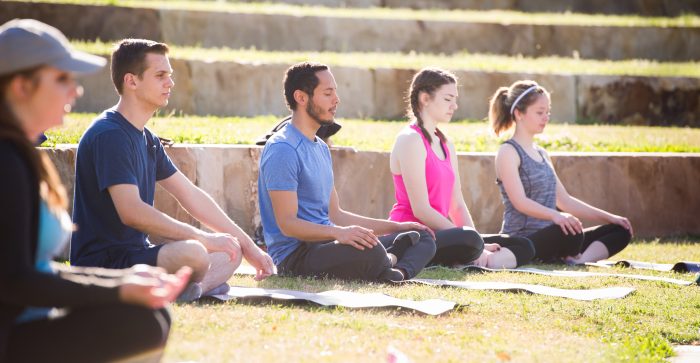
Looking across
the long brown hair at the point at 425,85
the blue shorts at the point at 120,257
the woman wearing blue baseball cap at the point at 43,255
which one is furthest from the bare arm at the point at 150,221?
the long brown hair at the point at 425,85

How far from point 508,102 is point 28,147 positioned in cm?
607

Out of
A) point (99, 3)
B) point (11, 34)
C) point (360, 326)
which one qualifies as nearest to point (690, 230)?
point (360, 326)

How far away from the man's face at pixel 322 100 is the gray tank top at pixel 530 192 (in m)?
2.32

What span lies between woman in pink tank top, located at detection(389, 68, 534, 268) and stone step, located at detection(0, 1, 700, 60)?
7247 millimetres

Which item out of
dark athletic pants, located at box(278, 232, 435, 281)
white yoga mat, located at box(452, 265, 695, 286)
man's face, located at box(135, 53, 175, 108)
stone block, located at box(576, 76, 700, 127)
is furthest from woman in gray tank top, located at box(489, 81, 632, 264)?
stone block, located at box(576, 76, 700, 127)

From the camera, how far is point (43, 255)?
3168 mm

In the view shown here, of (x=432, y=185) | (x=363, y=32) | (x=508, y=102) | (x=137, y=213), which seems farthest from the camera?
(x=363, y=32)

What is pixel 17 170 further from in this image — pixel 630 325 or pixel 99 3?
pixel 99 3

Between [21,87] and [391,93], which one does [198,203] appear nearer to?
[21,87]

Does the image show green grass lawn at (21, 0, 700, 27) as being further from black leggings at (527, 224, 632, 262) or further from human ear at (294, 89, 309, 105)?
human ear at (294, 89, 309, 105)

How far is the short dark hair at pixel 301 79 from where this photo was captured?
22.0ft

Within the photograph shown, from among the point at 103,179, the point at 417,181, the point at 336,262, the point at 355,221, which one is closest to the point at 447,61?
the point at 417,181

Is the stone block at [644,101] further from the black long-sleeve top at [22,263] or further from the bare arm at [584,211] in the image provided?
the black long-sleeve top at [22,263]

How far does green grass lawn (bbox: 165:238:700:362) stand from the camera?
4.51 meters
